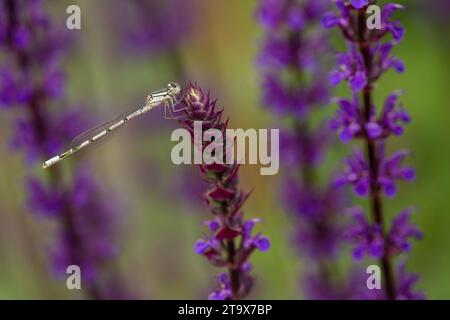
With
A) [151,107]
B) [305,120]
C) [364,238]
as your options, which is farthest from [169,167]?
[364,238]

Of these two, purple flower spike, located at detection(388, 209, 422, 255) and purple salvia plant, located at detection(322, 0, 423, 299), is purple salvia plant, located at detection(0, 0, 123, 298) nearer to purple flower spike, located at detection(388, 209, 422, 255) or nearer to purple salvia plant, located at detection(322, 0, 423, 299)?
purple salvia plant, located at detection(322, 0, 423, 299)

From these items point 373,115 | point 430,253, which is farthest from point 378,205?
point 430,253

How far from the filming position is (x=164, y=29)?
837 centimetres

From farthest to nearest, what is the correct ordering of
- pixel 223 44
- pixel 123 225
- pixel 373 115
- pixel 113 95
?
pixel 223 44 < pixel 113 95 < pixel 123 225 < pixel 373 115

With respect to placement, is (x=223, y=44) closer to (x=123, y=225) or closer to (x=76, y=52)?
(x=76, y=52)

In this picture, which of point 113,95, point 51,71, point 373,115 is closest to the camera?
point 373,115

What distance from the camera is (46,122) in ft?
20.2

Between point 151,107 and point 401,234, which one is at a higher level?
point 151,107

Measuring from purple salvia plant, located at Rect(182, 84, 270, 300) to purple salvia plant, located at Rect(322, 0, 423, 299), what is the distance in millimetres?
798

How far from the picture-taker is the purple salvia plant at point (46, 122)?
5.86 metres

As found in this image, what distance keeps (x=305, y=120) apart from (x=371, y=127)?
1.87 m

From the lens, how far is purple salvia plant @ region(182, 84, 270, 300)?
12.9 feet

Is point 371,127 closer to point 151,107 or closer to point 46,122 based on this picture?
point 151,107
